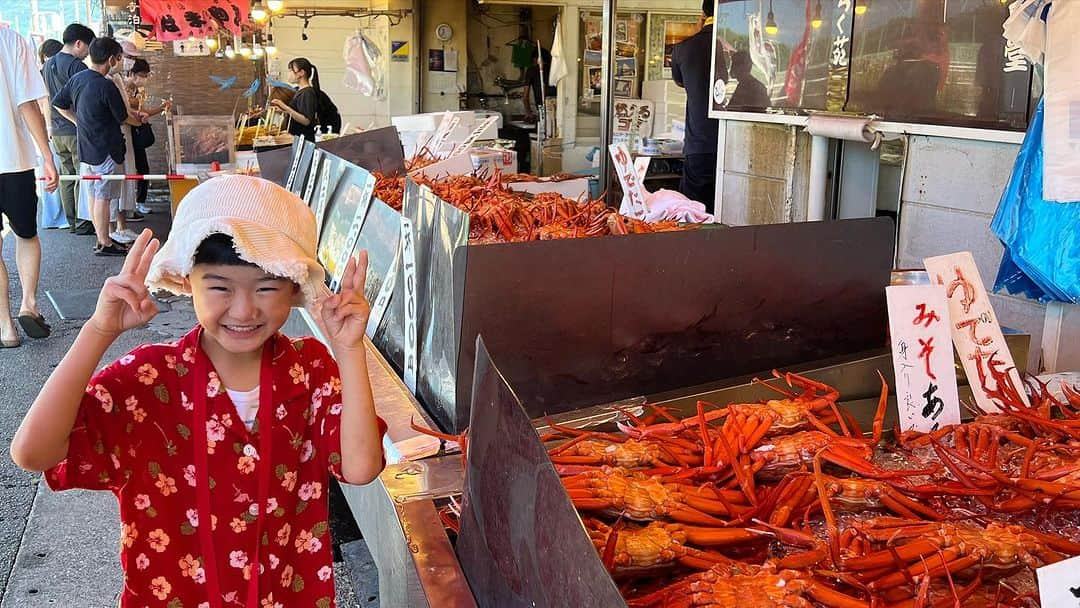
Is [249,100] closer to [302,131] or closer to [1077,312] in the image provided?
[302,131]

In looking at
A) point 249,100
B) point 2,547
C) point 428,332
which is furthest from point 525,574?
point 249,100

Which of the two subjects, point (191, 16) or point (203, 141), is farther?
point (191, 16)

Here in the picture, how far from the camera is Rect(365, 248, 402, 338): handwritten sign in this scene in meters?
3.01

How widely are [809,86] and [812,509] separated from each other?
4.08m

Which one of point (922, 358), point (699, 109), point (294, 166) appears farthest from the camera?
point (699, 109)

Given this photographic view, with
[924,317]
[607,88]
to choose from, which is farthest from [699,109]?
[924,317]

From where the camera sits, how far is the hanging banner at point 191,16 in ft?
33.1

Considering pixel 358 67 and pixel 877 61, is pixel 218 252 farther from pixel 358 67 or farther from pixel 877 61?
pixel 358 67

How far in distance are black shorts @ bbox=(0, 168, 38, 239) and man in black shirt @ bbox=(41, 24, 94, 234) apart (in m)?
3.60

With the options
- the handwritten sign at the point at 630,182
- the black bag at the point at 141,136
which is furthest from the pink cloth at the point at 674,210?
the black bag at the point at 141,136

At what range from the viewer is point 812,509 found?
1.68 metres

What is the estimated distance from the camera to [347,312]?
1.41 metres

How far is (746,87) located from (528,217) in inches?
117

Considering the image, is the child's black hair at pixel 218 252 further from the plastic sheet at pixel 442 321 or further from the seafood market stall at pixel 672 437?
the plastic sheet at pixel 442 321
